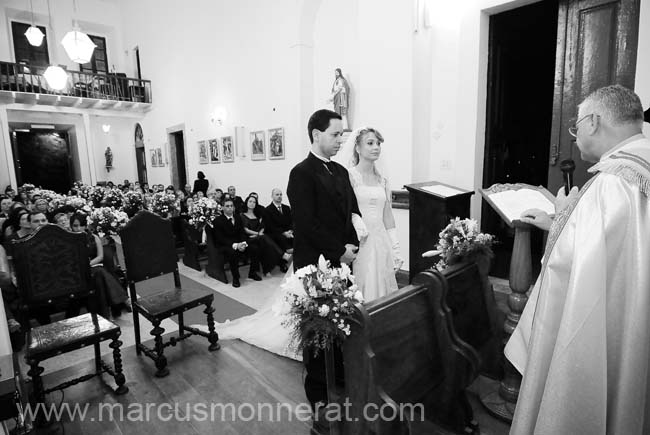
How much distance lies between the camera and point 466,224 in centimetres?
263

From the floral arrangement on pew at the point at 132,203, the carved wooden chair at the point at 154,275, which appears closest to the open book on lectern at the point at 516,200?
the carved wooden chair at the point at 154,275

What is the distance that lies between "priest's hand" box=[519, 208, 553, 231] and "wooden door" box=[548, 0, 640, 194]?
2414 mm

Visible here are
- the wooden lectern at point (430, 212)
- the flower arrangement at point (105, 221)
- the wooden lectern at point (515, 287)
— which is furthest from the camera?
the flower arrangement at point (105, 221)

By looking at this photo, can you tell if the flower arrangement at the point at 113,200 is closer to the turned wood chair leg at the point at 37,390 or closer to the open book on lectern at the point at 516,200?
the turned wood chair leg at the point at 37,390

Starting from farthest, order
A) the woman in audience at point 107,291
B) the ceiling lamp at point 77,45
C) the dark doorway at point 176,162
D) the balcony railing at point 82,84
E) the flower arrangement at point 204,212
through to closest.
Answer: the dark doorway at point 176,162, the balcony railing at point 82,84, the ceiling lamp at point 77,45, the flower arrangement at point 204,212, the woman in audience at point 107,291

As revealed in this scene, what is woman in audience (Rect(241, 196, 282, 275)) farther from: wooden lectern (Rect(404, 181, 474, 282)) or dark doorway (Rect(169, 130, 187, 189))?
dark doorway (Rect(169, 130, 187, 189))

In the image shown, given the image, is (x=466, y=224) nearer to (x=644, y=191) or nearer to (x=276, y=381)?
(x=644, y=191)

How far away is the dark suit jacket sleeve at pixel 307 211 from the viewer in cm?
262

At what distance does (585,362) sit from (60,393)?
3.50 m

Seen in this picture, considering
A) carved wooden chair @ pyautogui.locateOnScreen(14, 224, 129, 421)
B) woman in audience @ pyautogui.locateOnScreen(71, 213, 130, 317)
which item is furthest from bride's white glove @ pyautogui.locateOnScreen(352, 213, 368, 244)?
woman in audience @ pyautogui.locateOnScreen(71, 213, 130, 317)

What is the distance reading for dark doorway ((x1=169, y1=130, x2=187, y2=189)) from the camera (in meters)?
14.0

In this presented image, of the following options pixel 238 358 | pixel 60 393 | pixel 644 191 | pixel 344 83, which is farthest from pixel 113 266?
pixel 644 191

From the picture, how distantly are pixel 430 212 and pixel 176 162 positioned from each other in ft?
39.4

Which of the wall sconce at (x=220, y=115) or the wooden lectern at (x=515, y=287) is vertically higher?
the wall sconce at (x=220, y=115)
